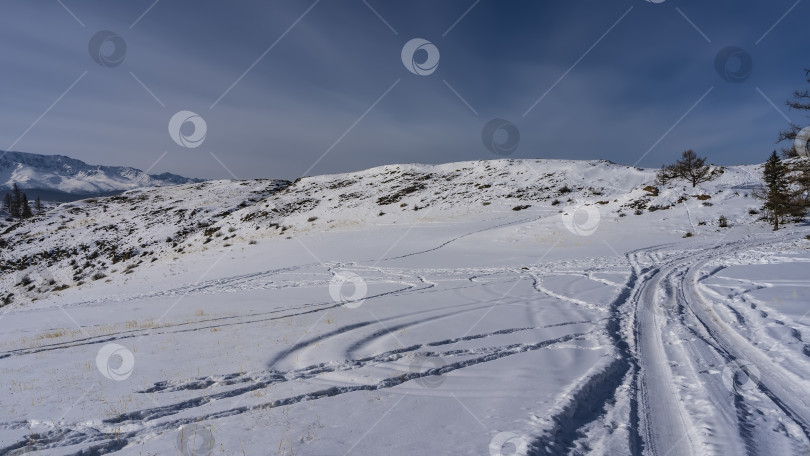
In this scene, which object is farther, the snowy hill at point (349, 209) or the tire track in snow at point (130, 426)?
the snowy hill at point (349, 209)

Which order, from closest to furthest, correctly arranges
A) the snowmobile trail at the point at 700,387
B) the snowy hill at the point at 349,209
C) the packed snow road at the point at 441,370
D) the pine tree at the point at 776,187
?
the snowmobile trail at the point at 700,387
the packed snow road at the point at 441,370
the pine tree at the point at 776,187
the snowy hill at the point at 349,209

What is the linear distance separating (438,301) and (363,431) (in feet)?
29.2

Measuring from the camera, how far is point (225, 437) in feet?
15.0

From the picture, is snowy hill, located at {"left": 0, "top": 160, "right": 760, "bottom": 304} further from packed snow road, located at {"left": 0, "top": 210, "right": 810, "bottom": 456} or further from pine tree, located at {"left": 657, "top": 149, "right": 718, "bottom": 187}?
packed snow road, located at {"left": 0, "top": 210, "right": 810, "bottom": 456}

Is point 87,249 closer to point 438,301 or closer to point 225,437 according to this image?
point 438,301

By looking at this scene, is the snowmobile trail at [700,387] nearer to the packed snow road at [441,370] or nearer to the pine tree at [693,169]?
the packed snow road at [441,370]

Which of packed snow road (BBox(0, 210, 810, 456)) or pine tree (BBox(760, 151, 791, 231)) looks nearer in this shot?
packed snow road (BBox(0, 210, 810, 456))

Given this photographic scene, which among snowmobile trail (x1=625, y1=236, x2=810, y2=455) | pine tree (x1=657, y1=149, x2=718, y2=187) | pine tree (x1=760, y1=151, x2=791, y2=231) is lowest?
snowmobile trail (x1=625, y1=236, x2=810, y2=455)

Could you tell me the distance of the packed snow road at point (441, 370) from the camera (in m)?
4.52

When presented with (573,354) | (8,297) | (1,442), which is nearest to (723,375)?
(573,354)

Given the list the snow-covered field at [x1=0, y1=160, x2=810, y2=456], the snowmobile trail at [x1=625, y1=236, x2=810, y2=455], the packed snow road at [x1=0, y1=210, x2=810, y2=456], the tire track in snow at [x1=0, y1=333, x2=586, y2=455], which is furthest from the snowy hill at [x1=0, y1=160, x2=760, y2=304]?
the tire track in snow at [x1=0, y1=333, x2=586, y2=455]

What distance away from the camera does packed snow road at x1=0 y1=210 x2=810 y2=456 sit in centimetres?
452

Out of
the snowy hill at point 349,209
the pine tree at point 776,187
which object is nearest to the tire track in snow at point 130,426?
the snowy hill at point 349,209

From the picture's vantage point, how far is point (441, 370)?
6.79 meters
